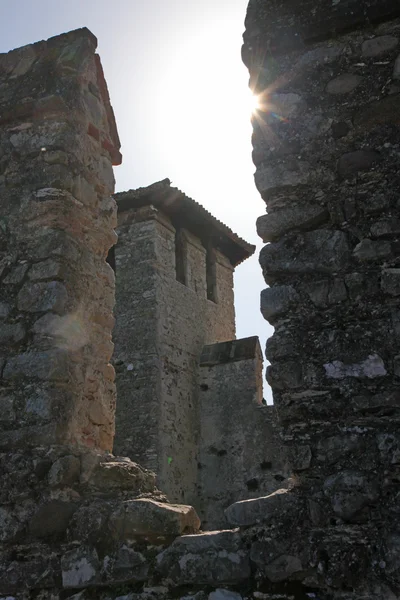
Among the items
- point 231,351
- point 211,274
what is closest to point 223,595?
point 231,351

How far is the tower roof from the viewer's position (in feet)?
37.0

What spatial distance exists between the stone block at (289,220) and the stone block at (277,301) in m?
0.27

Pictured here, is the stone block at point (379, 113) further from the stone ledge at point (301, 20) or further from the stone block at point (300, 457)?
the stone block at point (300, 457)

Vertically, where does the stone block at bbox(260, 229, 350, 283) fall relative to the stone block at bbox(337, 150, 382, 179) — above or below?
below

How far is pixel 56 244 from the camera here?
3479 millimetres

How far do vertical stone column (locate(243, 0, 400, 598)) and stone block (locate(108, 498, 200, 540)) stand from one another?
2.05ft

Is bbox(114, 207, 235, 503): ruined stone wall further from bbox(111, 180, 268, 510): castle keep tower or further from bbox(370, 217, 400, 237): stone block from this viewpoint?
bbox(370, 217, 400, 237): stone block

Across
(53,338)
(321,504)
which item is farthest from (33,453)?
(321,504)

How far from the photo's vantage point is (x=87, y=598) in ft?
9.04

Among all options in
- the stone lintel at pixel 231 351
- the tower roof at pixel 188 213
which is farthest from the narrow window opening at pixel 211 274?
the stone lintel at pixel 231 351

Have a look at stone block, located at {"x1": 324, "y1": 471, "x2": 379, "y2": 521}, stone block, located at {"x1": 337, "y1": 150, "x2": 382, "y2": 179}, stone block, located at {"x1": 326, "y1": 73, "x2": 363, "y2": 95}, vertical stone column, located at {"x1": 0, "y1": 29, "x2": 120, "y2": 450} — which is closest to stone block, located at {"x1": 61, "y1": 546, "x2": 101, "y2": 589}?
vertical stone column, located at {"x1": 0, "y1": 29, "x2": 120, "y2": 450}

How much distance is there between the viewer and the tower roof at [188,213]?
1127cm

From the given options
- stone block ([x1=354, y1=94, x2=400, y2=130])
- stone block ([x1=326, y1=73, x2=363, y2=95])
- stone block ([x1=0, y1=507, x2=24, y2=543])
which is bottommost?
stone block ([x1=0, y1=507, x2=24, y2=543])

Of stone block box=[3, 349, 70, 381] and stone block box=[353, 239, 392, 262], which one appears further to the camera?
stone block box=[3, 349, 70, 381]
